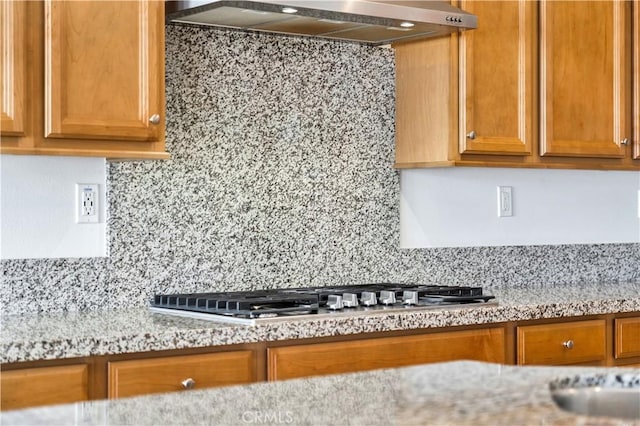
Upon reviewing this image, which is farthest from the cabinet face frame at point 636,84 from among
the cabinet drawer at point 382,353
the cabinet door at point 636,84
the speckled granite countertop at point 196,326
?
the cabinet drawer at point 382,353

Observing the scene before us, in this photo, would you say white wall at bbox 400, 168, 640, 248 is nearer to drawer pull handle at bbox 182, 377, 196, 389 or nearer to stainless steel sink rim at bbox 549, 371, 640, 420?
drawer pull handle at bbox 182, 377, 196, 389

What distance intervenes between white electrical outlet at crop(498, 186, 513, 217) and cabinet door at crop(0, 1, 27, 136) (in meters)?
2.03

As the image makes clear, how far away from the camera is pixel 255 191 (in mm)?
3414

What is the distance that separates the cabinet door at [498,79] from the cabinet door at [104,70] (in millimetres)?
1135

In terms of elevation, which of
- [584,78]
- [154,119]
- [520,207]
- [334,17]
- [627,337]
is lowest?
[627,337]

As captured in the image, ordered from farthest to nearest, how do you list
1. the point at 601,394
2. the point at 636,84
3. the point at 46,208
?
the point at 636,84
the point at 46,208
the point at 601,394

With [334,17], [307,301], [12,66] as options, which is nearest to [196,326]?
[307,301]

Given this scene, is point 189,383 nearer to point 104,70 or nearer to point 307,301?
point 307,301

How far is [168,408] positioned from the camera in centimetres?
146

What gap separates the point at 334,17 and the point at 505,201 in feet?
4.17

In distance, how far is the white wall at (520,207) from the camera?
3.81m

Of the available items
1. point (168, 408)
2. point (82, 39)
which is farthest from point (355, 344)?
point (168, 408)

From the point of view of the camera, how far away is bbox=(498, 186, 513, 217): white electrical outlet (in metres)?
4.01

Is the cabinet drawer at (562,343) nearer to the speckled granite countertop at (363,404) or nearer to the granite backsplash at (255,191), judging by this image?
the granite backsplash at (255,191)
